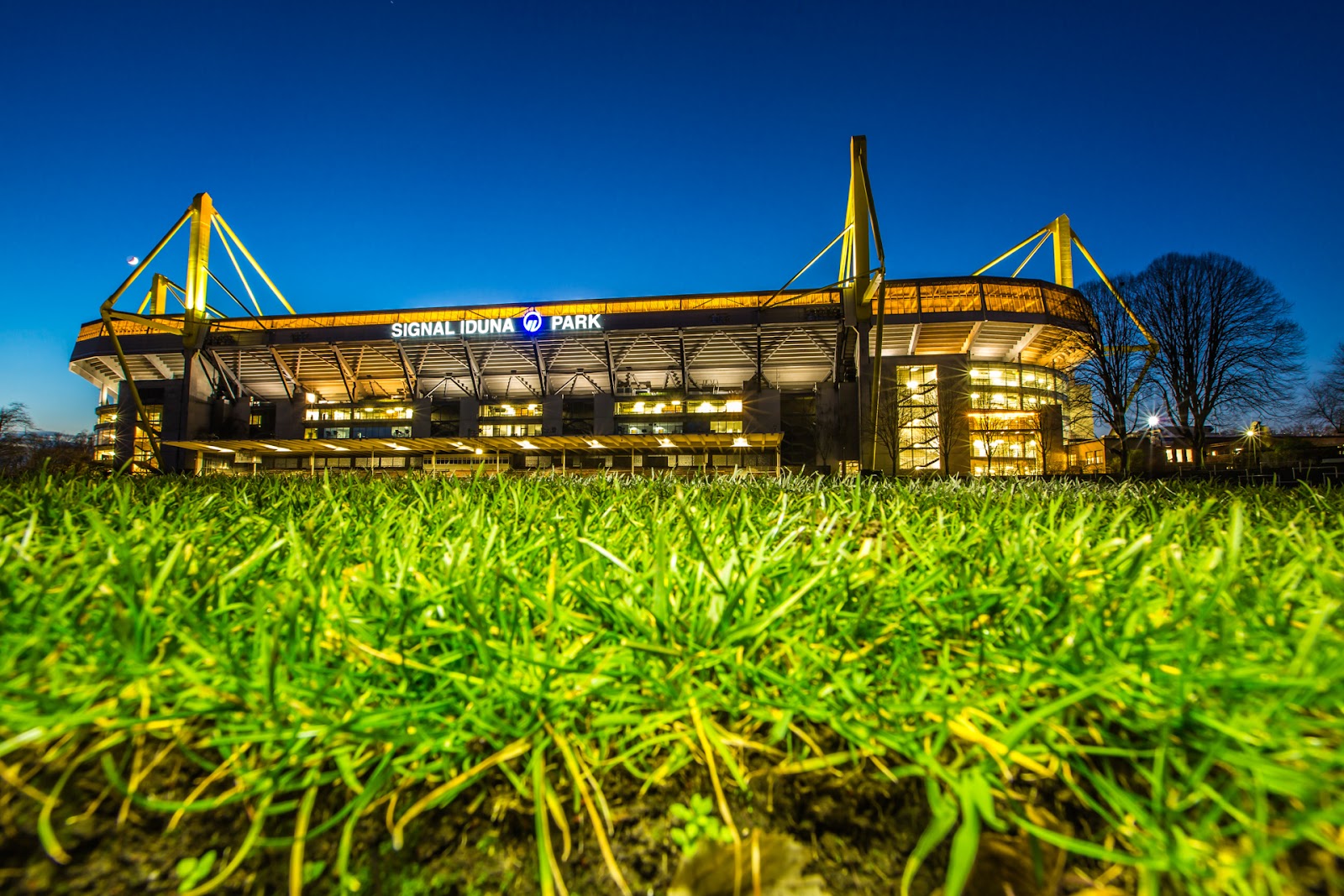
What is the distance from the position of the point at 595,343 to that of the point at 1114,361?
3556 centimetres

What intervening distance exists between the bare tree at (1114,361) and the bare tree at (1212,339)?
45.1 inches

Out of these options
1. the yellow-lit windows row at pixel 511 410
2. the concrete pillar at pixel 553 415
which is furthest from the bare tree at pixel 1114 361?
the yellow-lit windows row at pixel 511 410

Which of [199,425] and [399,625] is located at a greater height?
[199,425]

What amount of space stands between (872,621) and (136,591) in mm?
1226

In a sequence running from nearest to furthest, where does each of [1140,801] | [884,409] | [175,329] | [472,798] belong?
[1140,801]
[472,798]
[884,409]
[175,329]

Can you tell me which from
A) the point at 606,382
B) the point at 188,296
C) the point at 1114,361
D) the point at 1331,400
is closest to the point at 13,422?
the point at 188,296

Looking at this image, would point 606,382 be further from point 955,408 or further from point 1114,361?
point 1114,361

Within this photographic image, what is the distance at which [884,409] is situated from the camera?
3375 cm

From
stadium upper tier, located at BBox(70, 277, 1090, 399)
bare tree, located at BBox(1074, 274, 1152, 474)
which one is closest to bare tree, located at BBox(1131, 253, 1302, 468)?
bare tree, located at BBox(1074, 274, 1152, 474)

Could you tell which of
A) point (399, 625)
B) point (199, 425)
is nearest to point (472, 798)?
point (399, 625)

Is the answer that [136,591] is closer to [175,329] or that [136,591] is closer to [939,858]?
[939,858]

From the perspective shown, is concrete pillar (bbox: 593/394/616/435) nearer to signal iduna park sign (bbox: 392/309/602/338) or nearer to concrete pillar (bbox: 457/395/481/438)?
signal iduna park sign (bbox: 392/309/602/338)

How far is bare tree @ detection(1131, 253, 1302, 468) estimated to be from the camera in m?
22.9

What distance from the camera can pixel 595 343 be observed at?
4738cm
